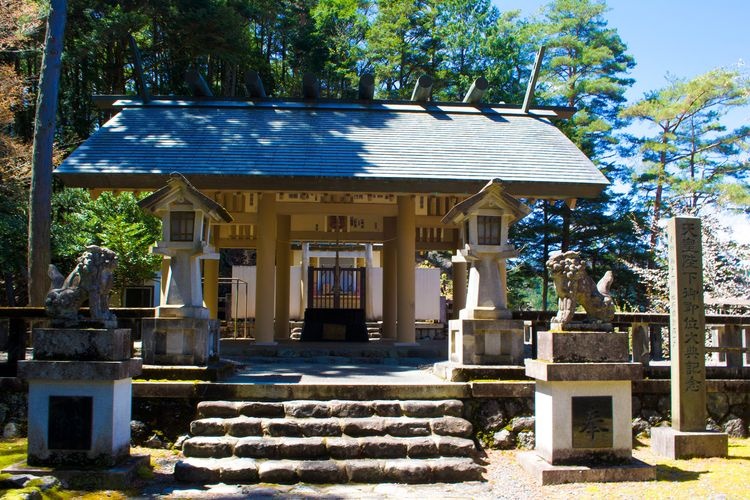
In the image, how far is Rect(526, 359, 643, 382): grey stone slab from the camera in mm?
6293

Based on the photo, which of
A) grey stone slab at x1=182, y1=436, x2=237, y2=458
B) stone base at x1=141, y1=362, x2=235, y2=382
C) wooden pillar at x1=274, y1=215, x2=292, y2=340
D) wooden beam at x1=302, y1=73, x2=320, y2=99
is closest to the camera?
grey stone slab at x1=182, y1=436, x2=237, y2=458

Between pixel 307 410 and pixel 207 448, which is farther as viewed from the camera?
pixel 307 410

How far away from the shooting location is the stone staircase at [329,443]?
6.22 meters

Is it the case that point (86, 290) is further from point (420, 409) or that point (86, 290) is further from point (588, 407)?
point (588, 407)

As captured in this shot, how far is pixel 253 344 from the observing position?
11.6 meters

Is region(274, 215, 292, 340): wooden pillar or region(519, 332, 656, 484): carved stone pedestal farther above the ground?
region(274, 215, 292, 340): wooden pillar

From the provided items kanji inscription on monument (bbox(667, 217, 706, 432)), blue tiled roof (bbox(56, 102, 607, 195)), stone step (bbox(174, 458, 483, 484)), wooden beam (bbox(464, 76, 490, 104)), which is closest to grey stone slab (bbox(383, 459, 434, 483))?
stone step (bbox(174, 458, 483, 484))

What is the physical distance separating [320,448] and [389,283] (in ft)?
27.5

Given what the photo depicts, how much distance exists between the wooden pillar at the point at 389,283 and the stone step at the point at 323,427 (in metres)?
7.71

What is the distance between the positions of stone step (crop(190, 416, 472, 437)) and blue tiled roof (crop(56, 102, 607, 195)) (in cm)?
528

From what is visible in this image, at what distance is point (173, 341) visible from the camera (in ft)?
26.2

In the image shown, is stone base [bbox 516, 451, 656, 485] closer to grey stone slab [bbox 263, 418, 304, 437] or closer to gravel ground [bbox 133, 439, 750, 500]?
gravel ground [bbox 133, 439, 750, 500]

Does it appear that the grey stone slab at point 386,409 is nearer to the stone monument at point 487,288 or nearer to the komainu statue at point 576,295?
the stone monument at point 487,288

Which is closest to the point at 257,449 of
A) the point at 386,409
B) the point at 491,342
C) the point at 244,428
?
the point at 244,428
